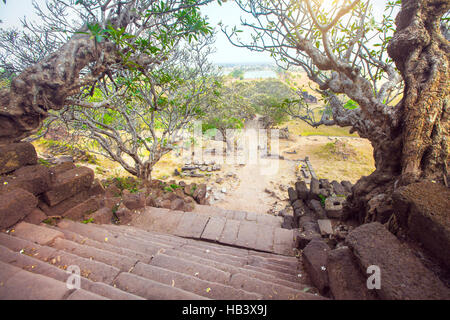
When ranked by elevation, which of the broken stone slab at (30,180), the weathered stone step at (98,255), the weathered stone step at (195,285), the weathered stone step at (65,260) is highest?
the broken stone slab at (30,180)

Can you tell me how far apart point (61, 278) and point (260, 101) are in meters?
20.0

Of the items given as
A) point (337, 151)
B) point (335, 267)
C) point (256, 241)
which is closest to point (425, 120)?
point (335, 267)

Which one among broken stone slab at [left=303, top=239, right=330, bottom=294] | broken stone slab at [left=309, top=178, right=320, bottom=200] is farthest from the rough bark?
broken stone slab at [left=309, top=178, right=320, bottom=200]

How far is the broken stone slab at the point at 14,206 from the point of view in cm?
238

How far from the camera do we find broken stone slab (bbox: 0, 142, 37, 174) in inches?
118

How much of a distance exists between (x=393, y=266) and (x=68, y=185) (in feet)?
14.9

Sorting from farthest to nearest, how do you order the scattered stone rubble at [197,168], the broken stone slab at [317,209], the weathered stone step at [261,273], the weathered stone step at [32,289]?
the scattered stone rubble at [197,168]
the broken stone slab at [317,209]
the weathered stone step at [261,273]
the weathered stone step at [32,289]

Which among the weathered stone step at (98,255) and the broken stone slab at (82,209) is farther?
the broken stone slab at (82,209)

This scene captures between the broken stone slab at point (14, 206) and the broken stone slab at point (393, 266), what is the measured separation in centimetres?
393

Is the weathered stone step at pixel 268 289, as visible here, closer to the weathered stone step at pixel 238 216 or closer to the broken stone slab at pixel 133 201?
the broken stone slab at pixel 133 201

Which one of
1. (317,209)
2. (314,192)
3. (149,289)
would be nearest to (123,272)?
(149,289)

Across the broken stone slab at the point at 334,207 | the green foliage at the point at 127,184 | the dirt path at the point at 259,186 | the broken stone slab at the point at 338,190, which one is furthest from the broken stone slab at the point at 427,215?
the dirt path at the point at 259,186

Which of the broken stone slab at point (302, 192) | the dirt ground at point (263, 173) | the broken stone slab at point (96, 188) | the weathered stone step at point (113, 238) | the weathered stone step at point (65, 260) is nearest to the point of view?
the weathered stone step at point (65, 260)
